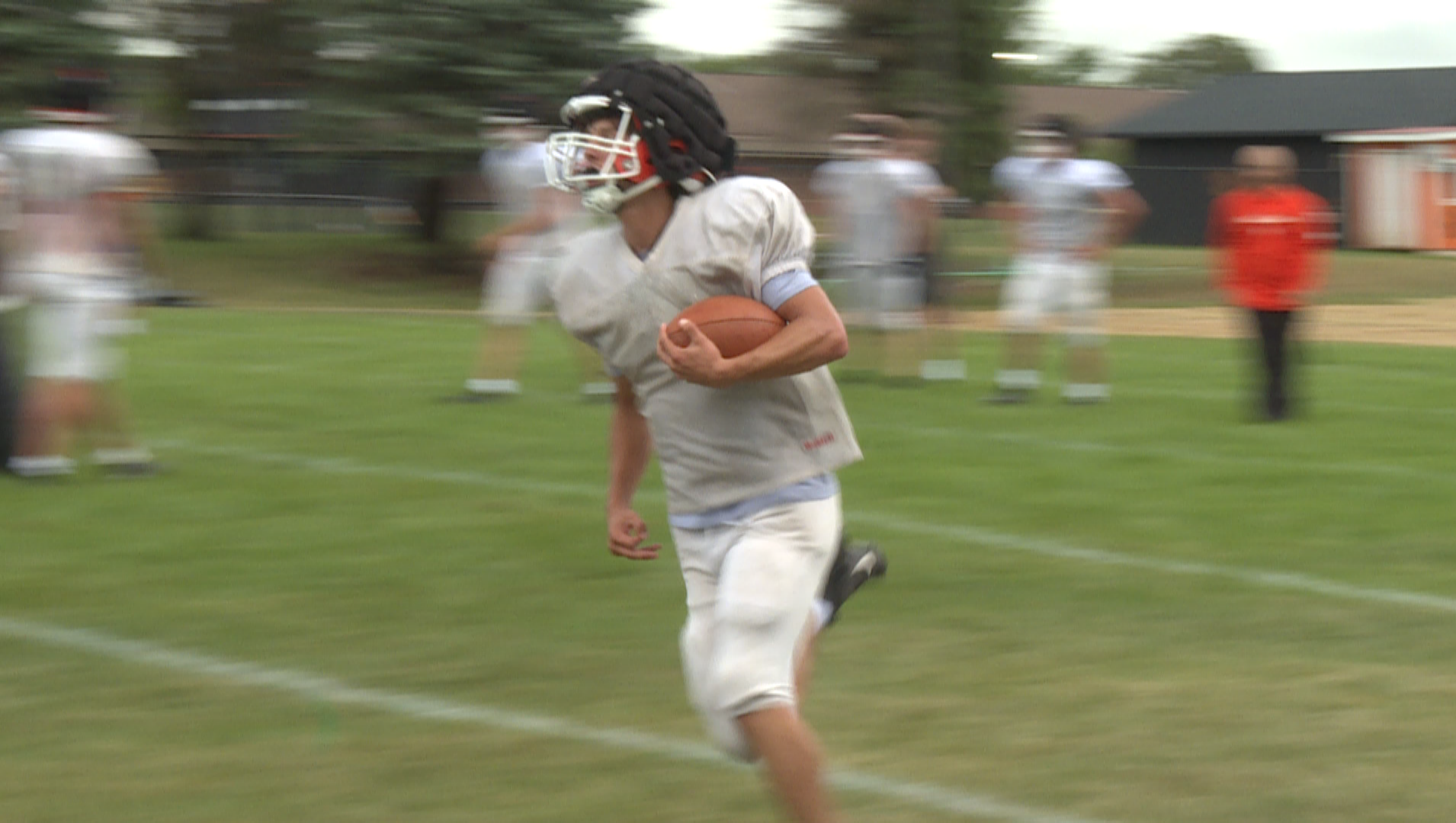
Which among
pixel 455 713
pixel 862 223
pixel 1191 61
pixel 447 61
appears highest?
pixel 447 61

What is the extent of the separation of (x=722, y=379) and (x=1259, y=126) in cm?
3961

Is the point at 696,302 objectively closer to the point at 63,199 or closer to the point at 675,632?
the point at 675,632

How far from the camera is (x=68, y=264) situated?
8.41 m

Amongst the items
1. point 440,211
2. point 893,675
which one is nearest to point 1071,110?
point 440,211

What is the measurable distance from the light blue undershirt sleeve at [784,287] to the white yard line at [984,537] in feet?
11.3

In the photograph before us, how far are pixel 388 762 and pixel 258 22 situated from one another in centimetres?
2489

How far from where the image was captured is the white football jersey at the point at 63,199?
835 centimetres

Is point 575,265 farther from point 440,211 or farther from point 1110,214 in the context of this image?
point 440,211

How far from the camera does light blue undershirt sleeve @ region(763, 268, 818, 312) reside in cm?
379

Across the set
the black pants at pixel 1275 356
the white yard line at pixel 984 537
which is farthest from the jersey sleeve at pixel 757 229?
the black pants at pixel 1275 356

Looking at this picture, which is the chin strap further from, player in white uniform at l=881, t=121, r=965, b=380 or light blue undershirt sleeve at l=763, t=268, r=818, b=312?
player in white uniform at l=881, t=121, r=965, b=380

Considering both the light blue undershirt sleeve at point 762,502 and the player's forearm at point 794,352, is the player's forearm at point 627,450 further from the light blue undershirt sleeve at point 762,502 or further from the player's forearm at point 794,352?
the player's forearm at point 794,352

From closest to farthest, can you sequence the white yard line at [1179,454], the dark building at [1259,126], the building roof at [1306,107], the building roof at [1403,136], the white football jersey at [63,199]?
the white football jersey at [63,199] < the white yard line at [1179,454] < the building roof at [1403,136] < the dark building at [1259,126] < the building roof at [1306,107]

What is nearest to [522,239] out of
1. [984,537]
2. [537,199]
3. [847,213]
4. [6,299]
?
[537,199]
